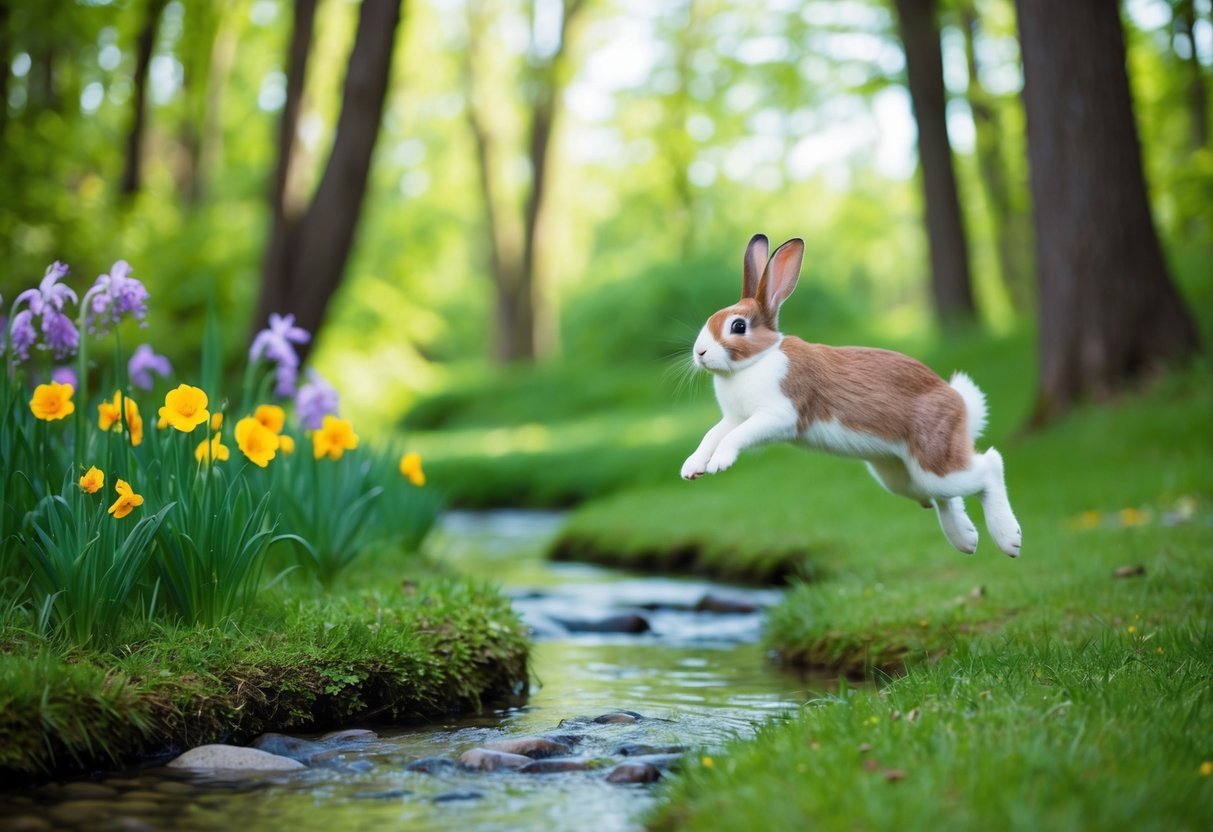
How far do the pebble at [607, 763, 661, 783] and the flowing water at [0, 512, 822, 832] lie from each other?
4 cm

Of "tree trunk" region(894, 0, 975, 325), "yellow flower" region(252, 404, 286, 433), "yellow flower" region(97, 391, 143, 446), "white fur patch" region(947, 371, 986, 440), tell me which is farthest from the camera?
"tree trunk" region(894, 0, 975, 325)

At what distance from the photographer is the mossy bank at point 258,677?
3.84 meters

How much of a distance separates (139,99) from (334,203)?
8894 millimetres

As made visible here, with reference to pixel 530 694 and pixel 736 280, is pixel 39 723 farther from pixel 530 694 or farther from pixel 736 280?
pixel 736 280

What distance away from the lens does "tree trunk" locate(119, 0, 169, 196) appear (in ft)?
59.2

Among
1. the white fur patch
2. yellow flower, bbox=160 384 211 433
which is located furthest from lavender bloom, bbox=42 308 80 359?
the white fur patch

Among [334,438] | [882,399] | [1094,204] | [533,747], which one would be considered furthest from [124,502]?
[1094,204]

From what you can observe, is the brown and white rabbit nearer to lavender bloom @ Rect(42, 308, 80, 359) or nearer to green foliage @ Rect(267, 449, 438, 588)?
lavender bloom @ Rect(42, 308, 80, 359)

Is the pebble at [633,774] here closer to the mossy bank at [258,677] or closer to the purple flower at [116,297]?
the mossy bank at [258,677]

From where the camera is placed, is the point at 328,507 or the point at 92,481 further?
the point at 328,507

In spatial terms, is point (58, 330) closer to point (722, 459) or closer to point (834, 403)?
point (722, 459)

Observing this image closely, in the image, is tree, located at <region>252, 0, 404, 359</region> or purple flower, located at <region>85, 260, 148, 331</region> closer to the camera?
purple flower, located at <region>85, 260, 148, 331</region>

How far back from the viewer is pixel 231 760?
4.02 metres

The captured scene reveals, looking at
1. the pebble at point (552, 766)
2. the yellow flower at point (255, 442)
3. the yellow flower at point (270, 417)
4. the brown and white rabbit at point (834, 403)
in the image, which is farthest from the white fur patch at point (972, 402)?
the yellow flower at point (270, 417)
